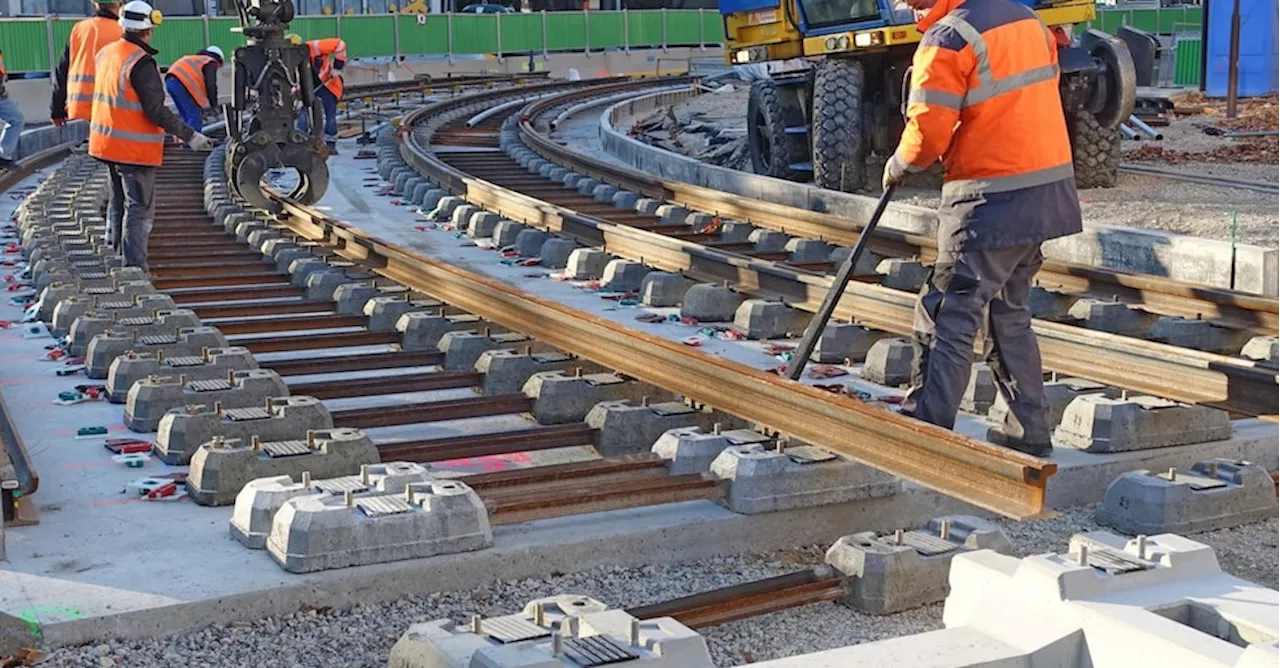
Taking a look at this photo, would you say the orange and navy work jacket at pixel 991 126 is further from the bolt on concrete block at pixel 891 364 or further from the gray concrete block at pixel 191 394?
the gray concrete block at pixel 191 394

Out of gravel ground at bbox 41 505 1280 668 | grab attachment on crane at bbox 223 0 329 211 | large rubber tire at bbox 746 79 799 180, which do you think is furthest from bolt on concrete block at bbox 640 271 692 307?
large rubber tire at bbox 746 79 799 180

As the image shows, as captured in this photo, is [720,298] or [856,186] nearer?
[720,298]

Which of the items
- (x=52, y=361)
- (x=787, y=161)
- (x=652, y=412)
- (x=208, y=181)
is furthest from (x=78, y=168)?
(x=652, y=412)

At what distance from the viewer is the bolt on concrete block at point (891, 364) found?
7176 millimetres

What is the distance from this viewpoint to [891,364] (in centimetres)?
718

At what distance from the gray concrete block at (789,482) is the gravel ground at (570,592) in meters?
0.15

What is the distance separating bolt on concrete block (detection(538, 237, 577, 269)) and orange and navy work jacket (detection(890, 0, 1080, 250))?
544 centimetres

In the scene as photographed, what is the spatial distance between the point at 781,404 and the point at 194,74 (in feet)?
33.5

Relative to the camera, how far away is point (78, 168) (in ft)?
54.7

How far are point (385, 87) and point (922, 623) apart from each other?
27.8m

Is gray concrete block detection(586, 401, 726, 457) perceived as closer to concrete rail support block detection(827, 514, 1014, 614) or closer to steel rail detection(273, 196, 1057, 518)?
steel rail detection(273, 196, 1057, 518)

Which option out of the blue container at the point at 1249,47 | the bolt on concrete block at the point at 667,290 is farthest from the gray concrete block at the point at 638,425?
the blue container at the point at 1249,47

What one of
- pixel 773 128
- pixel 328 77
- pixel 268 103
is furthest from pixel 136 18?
pixel 328 77

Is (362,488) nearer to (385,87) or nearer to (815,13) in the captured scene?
(815,13)
